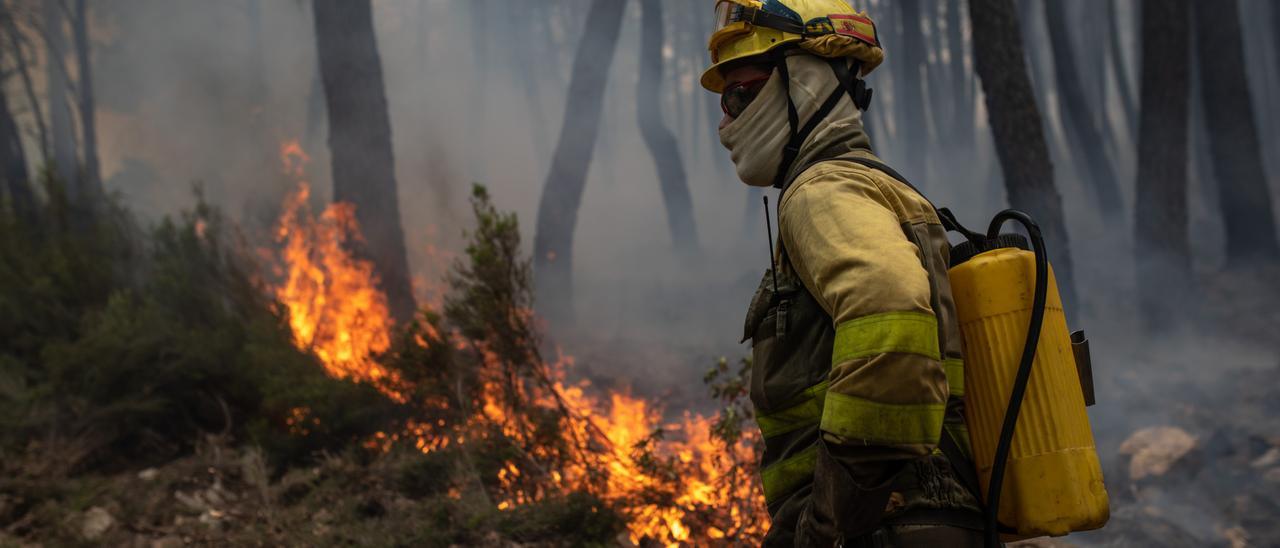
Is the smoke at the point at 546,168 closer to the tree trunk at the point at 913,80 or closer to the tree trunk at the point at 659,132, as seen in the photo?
the tree trunk at the point at 913,80

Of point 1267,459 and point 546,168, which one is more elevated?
point 546,168

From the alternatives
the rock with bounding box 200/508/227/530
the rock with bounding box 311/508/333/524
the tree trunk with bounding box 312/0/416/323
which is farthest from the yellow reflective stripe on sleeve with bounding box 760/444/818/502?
the tree trunk with bounding box 312/0/416/323

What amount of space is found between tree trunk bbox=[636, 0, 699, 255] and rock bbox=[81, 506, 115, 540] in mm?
12377

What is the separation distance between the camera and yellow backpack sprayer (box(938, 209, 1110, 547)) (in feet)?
5.41

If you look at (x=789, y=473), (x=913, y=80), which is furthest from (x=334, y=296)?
(x=913, y=80)

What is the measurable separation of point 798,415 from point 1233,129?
38.5 ft

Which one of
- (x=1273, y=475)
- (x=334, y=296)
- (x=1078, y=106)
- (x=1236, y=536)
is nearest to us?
(x=1236, y=536)

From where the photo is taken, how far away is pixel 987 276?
1734mm

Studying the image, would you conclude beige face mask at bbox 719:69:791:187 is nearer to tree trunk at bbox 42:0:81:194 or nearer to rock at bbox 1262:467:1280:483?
rock at bbox 1262:467:1280:483

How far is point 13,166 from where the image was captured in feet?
43.7

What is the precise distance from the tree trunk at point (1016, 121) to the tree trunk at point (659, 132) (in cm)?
920

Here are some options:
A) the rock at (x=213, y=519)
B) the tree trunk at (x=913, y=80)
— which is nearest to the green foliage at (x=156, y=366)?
the rock at (x=213, y=519)

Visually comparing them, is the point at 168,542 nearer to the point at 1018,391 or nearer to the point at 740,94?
the point at 740,94

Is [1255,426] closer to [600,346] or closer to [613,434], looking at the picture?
[613,434]
